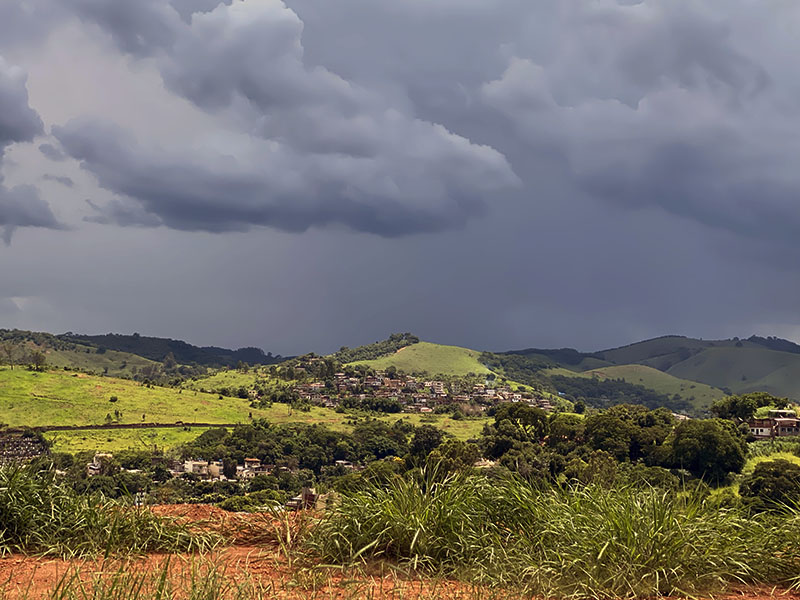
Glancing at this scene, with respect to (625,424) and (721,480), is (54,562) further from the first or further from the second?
(625,424)

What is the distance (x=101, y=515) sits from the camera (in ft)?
26.1

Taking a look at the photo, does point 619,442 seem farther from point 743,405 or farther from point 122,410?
point 122,410

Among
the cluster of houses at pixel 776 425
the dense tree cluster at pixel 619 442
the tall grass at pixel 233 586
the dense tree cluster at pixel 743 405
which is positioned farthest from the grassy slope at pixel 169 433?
the tall grass at pixel 233 586

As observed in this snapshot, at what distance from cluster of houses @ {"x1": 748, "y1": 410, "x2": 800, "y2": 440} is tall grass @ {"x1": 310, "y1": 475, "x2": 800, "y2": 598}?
82656 mm

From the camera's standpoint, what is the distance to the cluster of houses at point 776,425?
7919cm

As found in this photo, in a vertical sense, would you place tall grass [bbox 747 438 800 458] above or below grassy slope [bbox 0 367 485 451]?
above

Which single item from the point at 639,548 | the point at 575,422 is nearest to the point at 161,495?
the point at 639,548

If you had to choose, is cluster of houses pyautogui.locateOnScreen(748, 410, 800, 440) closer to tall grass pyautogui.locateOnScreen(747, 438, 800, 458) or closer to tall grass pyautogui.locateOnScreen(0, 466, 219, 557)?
tall grass pyautogui.locateOnScreen(747, 438, 800, 458)

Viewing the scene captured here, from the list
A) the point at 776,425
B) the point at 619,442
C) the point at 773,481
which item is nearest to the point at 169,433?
the point at 619,442

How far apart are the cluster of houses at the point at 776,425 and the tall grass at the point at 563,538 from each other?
82656 mm

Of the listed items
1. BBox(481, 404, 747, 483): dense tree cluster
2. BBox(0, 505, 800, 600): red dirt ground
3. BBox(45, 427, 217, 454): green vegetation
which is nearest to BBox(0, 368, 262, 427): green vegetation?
BBox(45, 427, 217, 454): green vegetation

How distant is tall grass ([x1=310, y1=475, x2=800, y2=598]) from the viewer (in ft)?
21.4

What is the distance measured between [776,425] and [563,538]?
85.4 m

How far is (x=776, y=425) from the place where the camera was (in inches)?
3142
